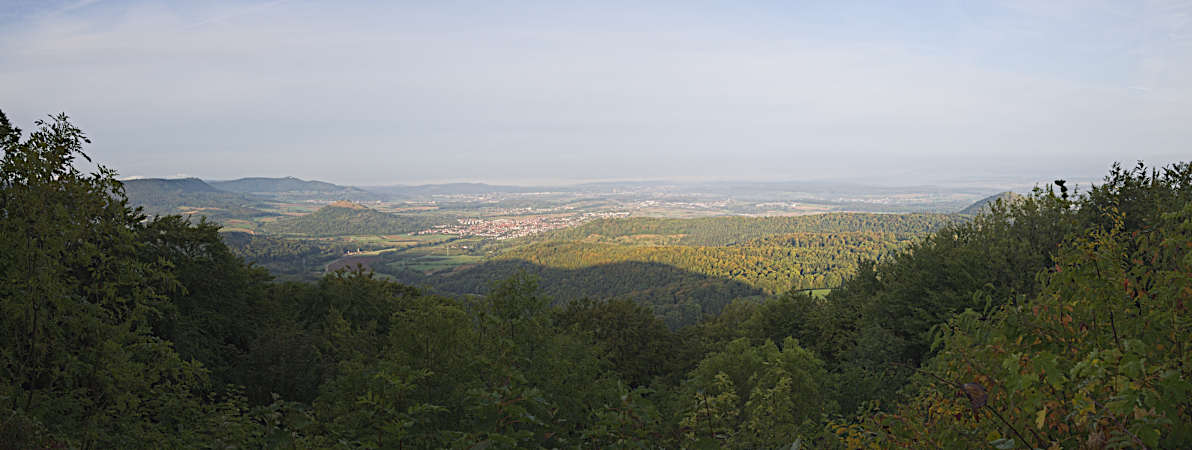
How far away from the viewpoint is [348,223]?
173 meters

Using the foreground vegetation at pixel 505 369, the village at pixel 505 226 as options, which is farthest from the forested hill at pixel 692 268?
the foreground vegetation at pixel 505 369

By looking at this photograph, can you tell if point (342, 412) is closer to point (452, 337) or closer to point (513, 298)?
point (452, 337)

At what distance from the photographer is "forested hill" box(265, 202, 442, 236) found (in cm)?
16150

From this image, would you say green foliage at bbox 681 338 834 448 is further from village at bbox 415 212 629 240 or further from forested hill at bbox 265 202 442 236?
forested hill at bbox 265 202 442 236

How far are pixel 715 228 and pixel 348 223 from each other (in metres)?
112

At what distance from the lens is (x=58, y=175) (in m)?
5.14

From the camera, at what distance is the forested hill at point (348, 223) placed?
162 m

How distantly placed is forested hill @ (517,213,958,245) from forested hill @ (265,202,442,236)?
1928 inches

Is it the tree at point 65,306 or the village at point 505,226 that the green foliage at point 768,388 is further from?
the village at point 505,226

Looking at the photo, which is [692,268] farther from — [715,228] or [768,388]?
[768,388]

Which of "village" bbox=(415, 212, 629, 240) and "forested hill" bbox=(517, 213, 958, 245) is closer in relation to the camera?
"forested hill" bbox=(517, 213, 958, 245)

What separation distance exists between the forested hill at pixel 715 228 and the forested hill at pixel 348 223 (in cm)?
4897

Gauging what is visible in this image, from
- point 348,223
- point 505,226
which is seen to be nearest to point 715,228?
point 505,226

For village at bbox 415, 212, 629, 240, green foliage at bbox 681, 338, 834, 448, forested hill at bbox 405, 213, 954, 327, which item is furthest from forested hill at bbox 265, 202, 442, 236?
green foliage at bbox 681, 338, 834, 448
